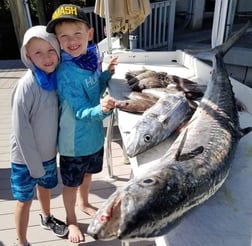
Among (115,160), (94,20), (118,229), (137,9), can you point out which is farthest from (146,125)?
(94,20)

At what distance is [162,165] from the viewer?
4.51 ft

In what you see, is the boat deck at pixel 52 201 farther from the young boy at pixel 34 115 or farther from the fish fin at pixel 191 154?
the fish fin at pixel 191 154

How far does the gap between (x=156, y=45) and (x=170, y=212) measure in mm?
6034

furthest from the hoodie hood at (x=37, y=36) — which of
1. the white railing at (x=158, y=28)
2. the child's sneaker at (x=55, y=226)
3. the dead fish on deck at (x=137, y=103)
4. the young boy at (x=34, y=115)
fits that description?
the white railing at (x=158, y=28)

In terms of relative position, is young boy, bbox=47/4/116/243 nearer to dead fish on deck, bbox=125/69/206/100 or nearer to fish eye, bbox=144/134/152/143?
fish eye, bbox=144/134/152/143

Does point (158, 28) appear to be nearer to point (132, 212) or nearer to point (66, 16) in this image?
point (66, 16)

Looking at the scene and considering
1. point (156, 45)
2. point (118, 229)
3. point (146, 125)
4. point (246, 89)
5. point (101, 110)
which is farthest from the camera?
point (156, 45)

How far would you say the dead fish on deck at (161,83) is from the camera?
8.20 ft

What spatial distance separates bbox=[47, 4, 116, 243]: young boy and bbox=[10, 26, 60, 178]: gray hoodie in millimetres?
64

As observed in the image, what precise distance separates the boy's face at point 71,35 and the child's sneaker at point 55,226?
3.92 feet

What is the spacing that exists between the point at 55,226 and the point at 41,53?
1.22m

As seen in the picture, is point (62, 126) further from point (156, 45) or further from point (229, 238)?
point (156, 45)

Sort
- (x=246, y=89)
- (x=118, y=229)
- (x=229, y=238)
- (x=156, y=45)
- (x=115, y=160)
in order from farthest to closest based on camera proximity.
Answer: (x=156, y=45) < (x=115, y=160) < (x=246, y=89) < (x=229, y=238) < (x=118, y=229)

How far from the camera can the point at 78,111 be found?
70.4 inches
